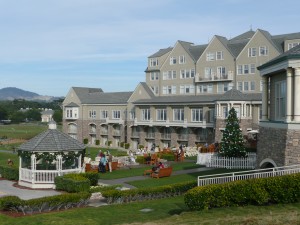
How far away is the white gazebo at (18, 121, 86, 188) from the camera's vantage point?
2639 cm

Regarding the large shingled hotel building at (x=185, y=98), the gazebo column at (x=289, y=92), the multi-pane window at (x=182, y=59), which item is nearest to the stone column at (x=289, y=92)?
the gazebo column at (x=289, y=92)

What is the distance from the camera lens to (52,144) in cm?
2695

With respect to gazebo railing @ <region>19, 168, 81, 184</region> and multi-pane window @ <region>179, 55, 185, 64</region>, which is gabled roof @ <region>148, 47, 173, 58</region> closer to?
multi-pane window @ <region>179, 55, 185, 64</region>

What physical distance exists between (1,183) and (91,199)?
971cm

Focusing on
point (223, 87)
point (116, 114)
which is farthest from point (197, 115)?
point (116, 114)

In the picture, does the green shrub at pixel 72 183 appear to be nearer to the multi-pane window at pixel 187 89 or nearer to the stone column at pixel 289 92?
the stone column at pixel 289 92

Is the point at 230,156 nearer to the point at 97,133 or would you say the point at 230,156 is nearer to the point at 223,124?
the point at 223,124

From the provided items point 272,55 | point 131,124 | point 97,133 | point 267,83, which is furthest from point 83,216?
point 97,133

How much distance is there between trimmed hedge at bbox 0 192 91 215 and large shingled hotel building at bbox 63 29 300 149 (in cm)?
3276

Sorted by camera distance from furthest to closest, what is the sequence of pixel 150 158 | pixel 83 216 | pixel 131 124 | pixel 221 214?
pixel 131 124
pixel 150 158
pixel 83 216
pixel 221 214

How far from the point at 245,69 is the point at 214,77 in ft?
16.2

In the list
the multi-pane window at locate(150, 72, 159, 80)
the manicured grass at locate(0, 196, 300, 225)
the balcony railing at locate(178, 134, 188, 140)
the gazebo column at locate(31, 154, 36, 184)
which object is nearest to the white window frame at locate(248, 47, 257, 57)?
the balcony railing at locate(178, 134, 188, 140)

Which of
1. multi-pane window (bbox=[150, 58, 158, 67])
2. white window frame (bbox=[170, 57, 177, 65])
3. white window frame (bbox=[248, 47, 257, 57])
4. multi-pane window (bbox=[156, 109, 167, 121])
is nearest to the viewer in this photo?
white window frame (bbox=[248, 47, 257, 57])

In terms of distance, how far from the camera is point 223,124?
5009 centimetres
